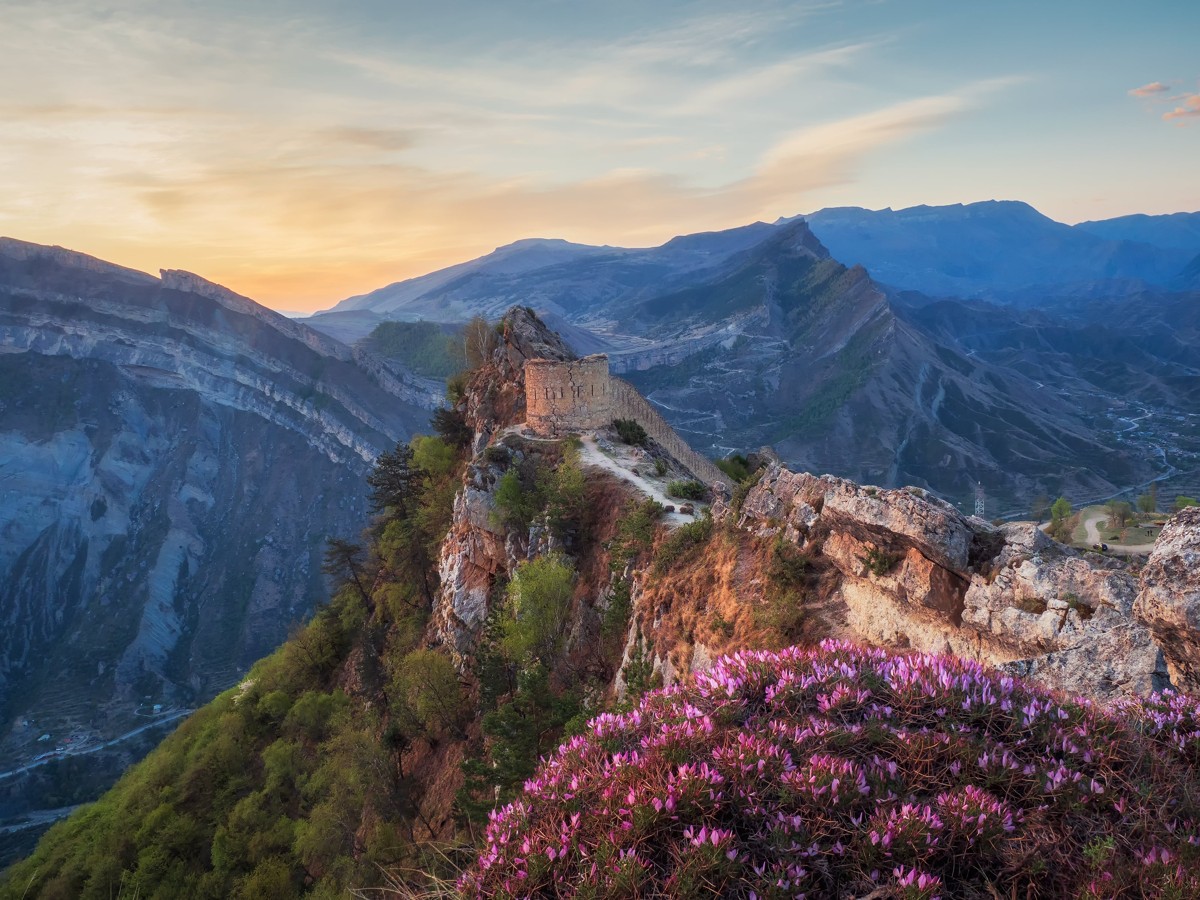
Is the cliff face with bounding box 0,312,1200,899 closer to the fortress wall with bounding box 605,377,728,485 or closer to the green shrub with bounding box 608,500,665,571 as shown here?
the green shrub with bounding box 608,500,665,571

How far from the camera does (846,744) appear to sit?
5332 millimetres

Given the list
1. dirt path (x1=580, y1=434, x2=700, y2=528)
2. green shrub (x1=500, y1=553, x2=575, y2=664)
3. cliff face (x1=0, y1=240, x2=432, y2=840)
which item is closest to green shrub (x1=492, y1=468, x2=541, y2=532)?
dirt path (x1=580, y1=434, x2=700, y2=528)

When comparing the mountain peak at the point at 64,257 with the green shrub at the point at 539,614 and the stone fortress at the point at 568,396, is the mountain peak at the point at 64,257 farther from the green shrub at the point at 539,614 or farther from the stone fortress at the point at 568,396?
the green shrub at the point at 539,614

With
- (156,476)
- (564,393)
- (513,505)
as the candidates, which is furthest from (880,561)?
(156,476)

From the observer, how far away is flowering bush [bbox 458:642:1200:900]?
4.26 meters

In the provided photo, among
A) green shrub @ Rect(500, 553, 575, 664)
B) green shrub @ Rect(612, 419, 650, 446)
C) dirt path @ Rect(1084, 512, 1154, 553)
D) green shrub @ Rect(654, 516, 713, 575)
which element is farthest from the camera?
dirt path @ Rect(1084, 512, 1154, 553)

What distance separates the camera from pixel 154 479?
12925 cm

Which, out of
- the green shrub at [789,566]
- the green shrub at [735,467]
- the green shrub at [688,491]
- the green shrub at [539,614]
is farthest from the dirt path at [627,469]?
the green shrub at [735,467]

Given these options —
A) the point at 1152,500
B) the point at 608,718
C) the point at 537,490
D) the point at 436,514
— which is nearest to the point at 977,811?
the point at 608,718

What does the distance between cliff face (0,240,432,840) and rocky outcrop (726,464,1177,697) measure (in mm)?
92916

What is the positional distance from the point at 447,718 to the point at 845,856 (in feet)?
71.6

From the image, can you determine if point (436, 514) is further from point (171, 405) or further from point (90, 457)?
point (171, 405)

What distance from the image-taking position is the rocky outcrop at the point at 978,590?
319 inches

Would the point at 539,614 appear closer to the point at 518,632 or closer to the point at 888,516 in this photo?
the point at 518,632
